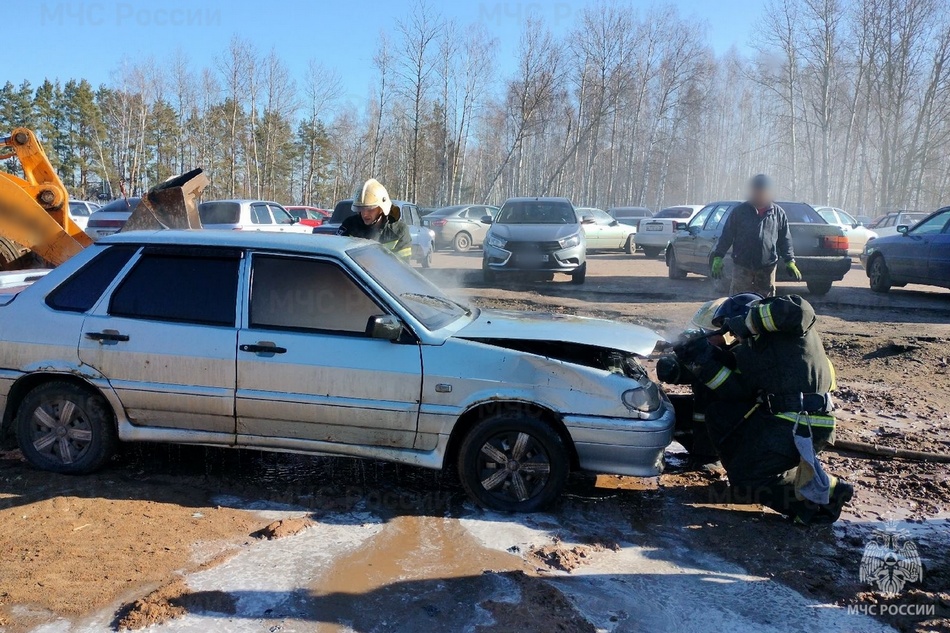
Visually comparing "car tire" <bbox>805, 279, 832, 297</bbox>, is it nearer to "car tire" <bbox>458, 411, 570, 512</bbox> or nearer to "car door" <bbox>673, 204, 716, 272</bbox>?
"car door" <bbox>673, 204, 716, 272</bbox>

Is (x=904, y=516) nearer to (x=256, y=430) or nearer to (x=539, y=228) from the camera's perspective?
(x=256, y=430)

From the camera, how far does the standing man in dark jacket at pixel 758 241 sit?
7398mm

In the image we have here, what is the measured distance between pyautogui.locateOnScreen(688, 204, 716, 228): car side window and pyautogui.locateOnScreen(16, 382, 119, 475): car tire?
11.3 metres

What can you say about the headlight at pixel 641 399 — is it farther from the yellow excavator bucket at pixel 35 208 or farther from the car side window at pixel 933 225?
the car side window at pixel 933 225

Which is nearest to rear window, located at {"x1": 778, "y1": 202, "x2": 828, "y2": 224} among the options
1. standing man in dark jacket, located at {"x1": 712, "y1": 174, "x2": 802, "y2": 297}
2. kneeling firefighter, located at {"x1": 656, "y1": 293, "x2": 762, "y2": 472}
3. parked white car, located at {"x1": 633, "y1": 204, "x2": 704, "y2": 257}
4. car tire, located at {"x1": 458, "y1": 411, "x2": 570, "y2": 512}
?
standing man in dark jacket, located at {"x1": 712, "y1": 174, "x2": 802, "y2": 297}

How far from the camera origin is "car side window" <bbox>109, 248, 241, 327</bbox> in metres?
4.09

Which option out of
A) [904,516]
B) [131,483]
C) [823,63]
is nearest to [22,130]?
[131,483]

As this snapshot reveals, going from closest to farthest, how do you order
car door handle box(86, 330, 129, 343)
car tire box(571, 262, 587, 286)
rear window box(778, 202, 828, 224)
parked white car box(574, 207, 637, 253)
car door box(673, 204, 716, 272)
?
car door handle box(86, 330, 129, 343), rear window box(778, 202, 828, 224), car tire box(571, 262, 587, 286), car door box(673, 204, 716, 272), parked white car box(574, 207, 637, 253)

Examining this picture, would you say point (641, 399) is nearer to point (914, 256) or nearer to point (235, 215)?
point (914, 256)

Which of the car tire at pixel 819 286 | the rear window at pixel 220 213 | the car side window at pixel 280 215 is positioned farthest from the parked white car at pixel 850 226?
the rear window at pixel 220 213

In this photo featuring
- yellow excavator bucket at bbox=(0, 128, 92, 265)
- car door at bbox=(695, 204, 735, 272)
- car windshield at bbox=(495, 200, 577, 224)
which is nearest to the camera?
yellow excavator bucket at bbox=(0, 128, 92, 265)

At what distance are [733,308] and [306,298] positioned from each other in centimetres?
257

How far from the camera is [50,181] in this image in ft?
30.9

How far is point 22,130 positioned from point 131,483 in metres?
6.96
